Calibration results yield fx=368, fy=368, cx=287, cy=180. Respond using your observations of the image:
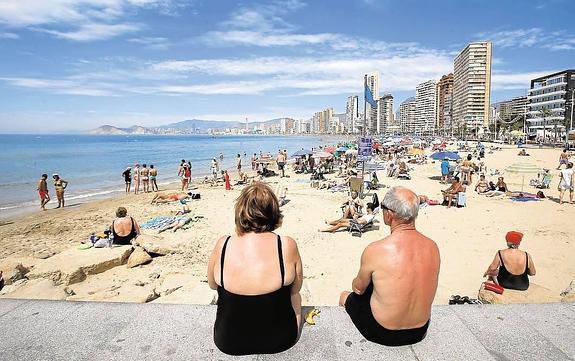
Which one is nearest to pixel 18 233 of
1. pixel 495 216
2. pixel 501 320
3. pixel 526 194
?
pixel 501 320

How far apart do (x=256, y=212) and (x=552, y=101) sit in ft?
352

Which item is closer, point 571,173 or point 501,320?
point 501,320

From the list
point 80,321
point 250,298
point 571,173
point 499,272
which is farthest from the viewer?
point 571,173

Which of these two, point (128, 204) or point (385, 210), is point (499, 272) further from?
point (128, 204)

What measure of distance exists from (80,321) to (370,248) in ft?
→ 6.92

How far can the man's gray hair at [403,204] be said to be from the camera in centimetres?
232

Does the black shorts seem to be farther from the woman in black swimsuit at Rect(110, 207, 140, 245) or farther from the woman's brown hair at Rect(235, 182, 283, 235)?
the woman in black swimsuit at Rect(110, 207, 140, 245)

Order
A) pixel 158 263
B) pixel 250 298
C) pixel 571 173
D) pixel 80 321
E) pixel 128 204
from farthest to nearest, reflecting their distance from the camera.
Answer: pixel 128 204, pixel 571 173, pixel 158 263, pixel 80 321, pixel 250 298

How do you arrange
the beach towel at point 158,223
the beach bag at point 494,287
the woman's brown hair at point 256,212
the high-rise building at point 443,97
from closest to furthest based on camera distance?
the woman's brown hair at point 256,212, the beach bag at point 494,287, the beach towel at point 158,223, the high-rise building at point 443,97

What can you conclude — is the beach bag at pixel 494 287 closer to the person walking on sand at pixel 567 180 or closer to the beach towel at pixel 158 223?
the beach towel at pixel 158 223

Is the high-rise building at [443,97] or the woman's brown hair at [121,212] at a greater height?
the high-rise building at [443,97]

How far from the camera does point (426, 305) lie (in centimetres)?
232

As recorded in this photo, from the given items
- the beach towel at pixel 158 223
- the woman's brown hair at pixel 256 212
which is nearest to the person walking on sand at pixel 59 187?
the beach towel at pixel 158 223

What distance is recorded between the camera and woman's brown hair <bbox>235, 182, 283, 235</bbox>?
220cm
